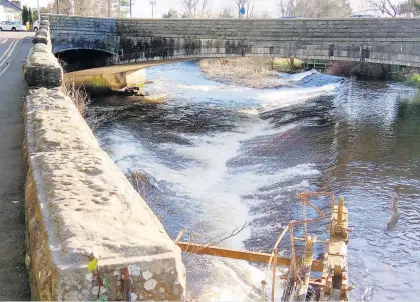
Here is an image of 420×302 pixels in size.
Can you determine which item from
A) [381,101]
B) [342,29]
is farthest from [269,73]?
[342,29]

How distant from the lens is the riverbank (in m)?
42.7

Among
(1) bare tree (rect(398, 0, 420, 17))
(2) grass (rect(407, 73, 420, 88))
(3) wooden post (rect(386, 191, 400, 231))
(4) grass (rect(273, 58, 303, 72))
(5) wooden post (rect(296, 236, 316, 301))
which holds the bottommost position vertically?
(3) wooden post (rect(386, 191, 400, 231))

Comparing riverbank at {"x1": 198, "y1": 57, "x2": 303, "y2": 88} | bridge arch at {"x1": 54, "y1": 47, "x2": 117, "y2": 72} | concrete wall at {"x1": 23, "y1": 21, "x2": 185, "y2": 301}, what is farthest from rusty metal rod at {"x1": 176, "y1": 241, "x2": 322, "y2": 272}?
riverbank at {"x1": 198, "y1": 57, "x2": 303, "y2": 88}

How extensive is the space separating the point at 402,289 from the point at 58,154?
33.3 feet

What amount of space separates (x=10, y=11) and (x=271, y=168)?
65.7m

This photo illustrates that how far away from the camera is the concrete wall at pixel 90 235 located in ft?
8.48

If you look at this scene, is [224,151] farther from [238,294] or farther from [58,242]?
[58,242]

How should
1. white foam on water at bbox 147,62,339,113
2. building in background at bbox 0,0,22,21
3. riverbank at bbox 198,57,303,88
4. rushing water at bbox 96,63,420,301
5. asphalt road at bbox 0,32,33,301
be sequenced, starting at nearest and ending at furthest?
1. asphalt road at bbox 0,32,33,301
2. rushing water at bbox 96,63,420,301
3. white foam on water at bbox 147,62,339,113
4. riverbank at bbox 198,57,303,88
5. building in background at bbox 0,0,22,21

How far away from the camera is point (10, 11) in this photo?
74.1 metres

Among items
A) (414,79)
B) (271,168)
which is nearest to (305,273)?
(271,168)

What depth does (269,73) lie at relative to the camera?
47.6m

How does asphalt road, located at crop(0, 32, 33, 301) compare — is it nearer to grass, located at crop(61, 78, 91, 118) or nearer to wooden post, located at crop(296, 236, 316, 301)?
grass, located at crop(61, 78, 91, 118)

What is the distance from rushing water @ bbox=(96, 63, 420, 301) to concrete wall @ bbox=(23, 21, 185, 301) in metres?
6.63

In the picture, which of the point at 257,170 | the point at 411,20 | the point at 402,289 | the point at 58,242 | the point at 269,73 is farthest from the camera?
the point at 269,73
